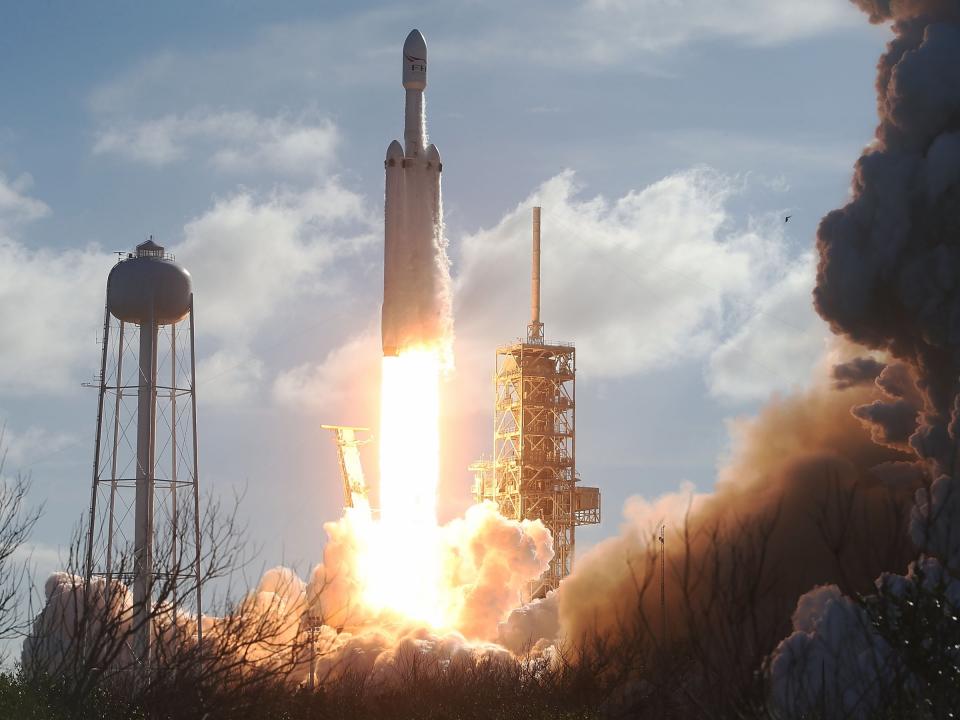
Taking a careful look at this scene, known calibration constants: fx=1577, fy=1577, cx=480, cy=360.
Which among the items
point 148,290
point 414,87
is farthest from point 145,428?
point 414,87

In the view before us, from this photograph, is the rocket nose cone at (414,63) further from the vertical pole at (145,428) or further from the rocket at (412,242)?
the vertical pole at (145,428)

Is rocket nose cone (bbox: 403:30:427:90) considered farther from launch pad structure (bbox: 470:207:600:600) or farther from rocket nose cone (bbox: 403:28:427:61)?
launch pad structure (bbox: 470:207:600:600)

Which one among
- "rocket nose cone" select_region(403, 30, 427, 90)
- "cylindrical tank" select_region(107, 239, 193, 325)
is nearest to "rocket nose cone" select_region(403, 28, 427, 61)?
"rocket nose cone" select_region(403, 30, 427, 90)

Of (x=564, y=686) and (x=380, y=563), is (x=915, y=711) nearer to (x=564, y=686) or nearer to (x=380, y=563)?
(x=564, y=686)

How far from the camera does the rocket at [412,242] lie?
55.5 metres

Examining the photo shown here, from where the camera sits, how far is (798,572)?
49.7 m

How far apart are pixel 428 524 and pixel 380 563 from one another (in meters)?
2.86

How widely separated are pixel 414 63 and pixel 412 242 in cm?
633

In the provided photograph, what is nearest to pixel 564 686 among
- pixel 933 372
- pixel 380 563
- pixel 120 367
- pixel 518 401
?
pixel 380 563

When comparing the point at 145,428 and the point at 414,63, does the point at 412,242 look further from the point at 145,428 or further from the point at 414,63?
the point at 145,428

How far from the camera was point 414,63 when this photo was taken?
55750 millimetres

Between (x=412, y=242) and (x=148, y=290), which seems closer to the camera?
(x=412, y=242)

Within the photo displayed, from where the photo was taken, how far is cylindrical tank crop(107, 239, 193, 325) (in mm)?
59125

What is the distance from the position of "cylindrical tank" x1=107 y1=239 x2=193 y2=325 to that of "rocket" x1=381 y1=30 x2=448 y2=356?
8907 mm
